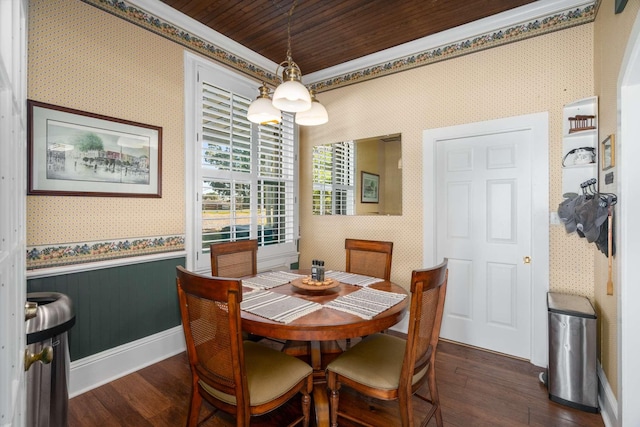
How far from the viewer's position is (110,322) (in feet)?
8.05

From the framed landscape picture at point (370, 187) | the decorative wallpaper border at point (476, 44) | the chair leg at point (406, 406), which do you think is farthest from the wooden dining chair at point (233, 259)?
the decorative wallpaper border at point (476, 44)

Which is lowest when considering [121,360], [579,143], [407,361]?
[121,360]

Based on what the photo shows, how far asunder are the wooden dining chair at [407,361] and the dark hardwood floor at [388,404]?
0.36 meters

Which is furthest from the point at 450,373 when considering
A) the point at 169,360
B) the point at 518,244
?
the point at 169,360

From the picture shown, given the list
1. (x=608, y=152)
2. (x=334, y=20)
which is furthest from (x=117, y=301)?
(x=608, y=152)

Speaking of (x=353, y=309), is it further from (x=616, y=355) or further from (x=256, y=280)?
(x=616, y=355)

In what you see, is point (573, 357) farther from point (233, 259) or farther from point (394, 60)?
point (394, 60)

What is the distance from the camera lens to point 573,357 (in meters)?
2.10

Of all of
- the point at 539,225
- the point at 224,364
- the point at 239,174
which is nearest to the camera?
the point at 224,364

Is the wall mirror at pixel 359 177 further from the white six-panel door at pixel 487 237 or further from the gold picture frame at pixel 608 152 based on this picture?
the gold picture frame at pixel 608 152

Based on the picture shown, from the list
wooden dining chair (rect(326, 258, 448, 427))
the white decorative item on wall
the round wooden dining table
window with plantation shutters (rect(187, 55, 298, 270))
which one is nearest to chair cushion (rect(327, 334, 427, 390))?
wooden dining chair (rect(326, 258, 448, 427))

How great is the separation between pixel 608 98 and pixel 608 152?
38 cm

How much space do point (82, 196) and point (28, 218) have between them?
34 cm

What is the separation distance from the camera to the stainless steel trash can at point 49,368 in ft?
5.19
